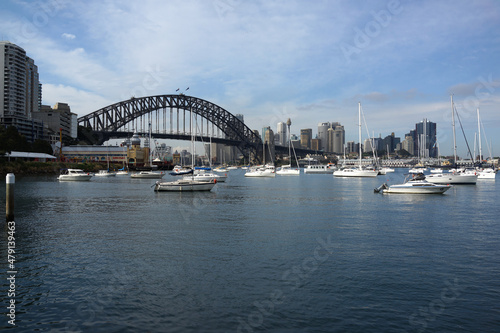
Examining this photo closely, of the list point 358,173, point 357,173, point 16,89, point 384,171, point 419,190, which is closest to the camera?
point 419,190

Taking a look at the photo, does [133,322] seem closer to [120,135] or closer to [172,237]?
[172,237]

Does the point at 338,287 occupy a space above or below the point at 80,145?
below

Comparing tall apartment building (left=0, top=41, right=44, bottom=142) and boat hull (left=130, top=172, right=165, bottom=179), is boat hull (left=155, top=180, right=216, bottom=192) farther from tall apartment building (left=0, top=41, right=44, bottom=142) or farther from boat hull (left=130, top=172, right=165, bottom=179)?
tall apartment building (left=0, top=41, right=44, bottom=142)

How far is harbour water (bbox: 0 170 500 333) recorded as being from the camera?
1084cm

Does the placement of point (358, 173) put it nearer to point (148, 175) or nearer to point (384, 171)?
point (384, 171)

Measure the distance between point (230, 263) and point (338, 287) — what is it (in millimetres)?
4982

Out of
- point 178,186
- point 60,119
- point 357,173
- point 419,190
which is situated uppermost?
point 60,119

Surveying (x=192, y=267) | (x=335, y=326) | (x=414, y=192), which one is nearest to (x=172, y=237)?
(x=192, y=267)

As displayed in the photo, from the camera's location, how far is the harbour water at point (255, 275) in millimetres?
10844

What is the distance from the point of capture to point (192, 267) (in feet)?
51.8

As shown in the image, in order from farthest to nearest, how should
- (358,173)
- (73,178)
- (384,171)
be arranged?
(384,171), (358,173), (73,178)

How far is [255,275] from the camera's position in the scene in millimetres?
14680

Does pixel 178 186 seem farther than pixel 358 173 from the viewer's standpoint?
No

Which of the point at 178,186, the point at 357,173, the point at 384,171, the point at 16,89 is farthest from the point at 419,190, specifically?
the point at 16,89
